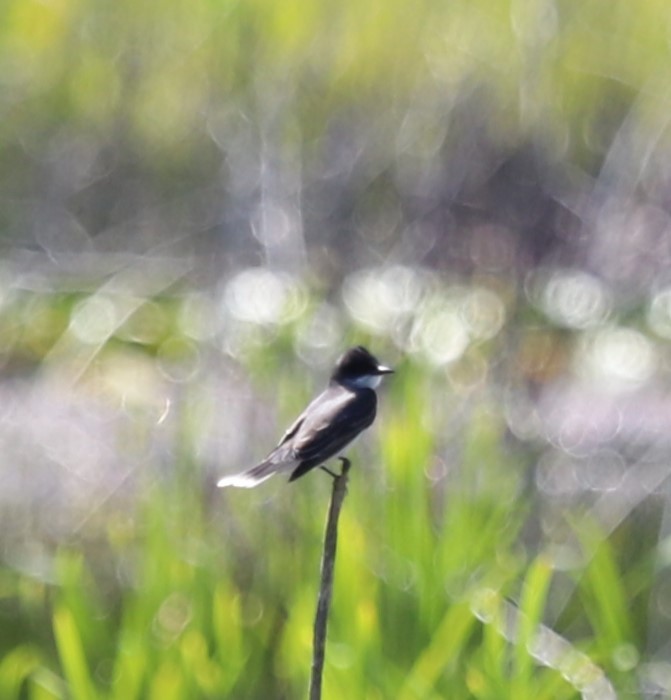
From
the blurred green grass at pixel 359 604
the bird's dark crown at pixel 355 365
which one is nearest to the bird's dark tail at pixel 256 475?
the blurred green grass at pixel 359 604

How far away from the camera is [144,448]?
4227 millimetres

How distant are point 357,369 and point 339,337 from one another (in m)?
1.79

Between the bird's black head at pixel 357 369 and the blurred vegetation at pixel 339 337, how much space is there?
0.09 metres

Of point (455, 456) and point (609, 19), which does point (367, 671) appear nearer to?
point (455, 456)

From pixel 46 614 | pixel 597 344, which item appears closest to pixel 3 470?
pixel 46 614

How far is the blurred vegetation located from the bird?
4.6 inches

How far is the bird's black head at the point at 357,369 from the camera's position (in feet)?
8.84

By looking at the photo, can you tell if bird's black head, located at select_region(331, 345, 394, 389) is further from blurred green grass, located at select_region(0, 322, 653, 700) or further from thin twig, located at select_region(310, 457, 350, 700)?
thin twig, located at select_region(310, 457, 350, 700)

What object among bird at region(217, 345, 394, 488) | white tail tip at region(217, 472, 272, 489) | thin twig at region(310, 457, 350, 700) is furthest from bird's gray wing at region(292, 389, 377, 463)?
thin twig at region(310, 457, 350, 700)

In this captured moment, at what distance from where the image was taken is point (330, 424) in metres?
2.40

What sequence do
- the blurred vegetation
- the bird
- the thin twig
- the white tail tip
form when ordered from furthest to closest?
the blurred vegetation < the bird < the white tail tip < the thin twig

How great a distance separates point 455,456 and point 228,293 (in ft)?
5.29

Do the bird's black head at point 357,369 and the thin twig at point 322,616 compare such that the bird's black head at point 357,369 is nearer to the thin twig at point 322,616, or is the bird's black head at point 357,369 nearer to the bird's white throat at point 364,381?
the bird's white throat at point 364,381

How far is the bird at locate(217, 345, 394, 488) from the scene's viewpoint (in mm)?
2298
